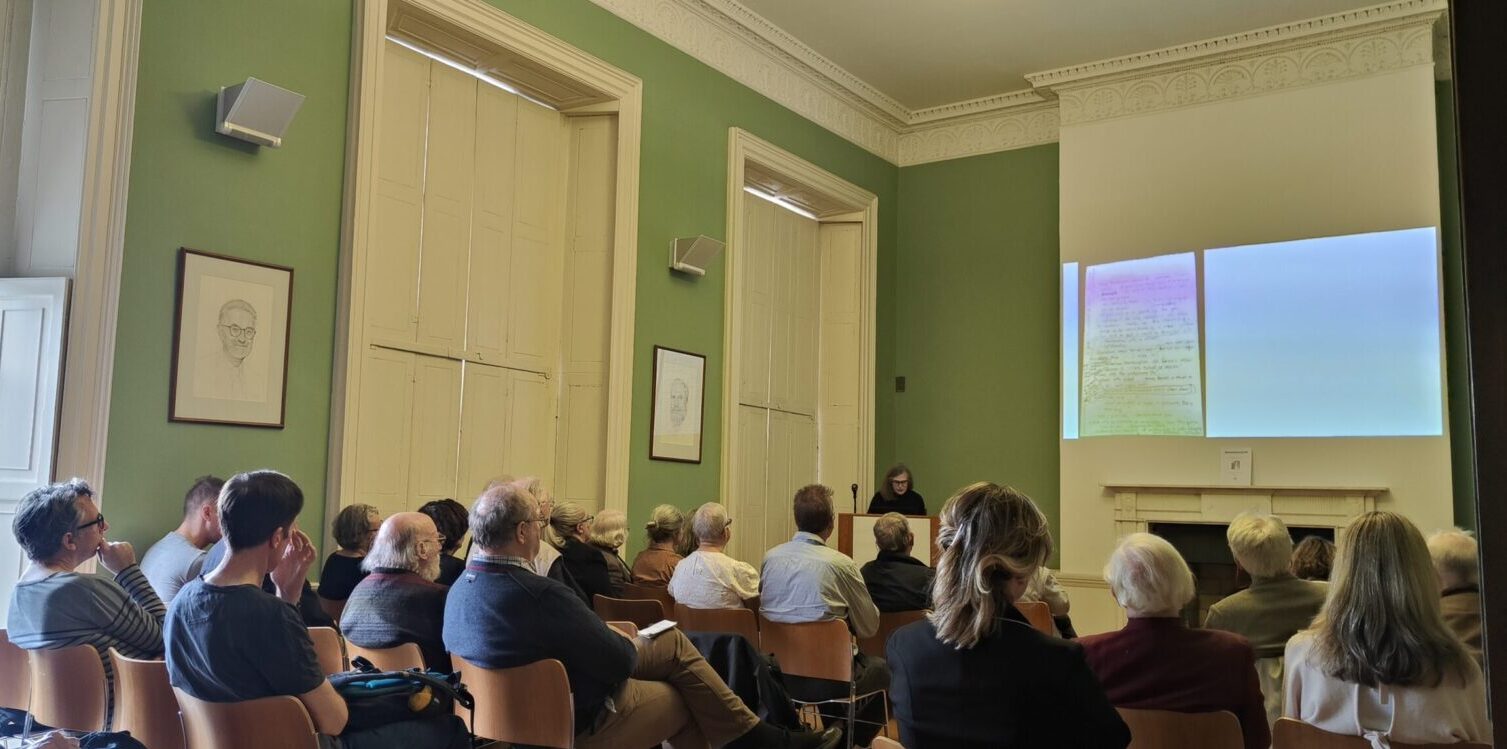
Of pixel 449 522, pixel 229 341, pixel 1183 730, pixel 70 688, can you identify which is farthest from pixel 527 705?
pixel 229 341

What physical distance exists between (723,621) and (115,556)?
1.99 meters

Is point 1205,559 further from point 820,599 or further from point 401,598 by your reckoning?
point 401,598

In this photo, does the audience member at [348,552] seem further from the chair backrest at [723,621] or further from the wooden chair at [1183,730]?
the wooden chair at [1183,730]

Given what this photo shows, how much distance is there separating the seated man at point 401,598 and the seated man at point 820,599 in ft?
4.71

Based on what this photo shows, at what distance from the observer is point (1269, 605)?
10.8 ft

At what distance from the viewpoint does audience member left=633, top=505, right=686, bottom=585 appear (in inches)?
196

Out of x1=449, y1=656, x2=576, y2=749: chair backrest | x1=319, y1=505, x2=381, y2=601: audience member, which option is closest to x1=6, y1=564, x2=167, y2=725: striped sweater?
x1=449, y1=656, x2=576, y2=749: chair backrest

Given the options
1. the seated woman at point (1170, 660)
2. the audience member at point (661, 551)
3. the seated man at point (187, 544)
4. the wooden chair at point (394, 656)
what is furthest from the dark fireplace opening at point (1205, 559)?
the seated man at point (187, 544)

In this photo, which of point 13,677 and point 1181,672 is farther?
point 13,677

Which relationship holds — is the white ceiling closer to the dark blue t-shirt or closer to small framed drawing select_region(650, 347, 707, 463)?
small framed drawing select_region(650, 347, 707, 463)

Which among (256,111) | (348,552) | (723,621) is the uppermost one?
(256,111)

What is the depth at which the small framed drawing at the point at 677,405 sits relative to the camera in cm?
702

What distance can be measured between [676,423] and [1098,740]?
212 inches

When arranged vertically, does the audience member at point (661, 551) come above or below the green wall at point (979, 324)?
below
